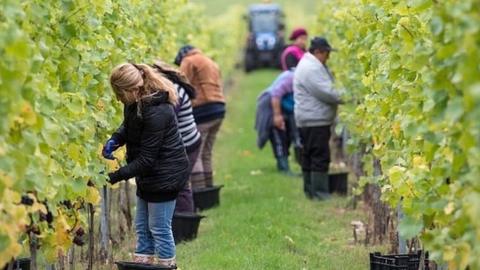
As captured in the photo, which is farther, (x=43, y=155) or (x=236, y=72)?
(x=236, y=72)

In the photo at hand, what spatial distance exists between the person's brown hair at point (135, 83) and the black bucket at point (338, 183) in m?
5.58

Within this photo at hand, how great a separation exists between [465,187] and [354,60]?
20.2ft

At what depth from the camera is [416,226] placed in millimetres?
5727

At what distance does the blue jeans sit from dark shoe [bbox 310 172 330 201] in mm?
4697

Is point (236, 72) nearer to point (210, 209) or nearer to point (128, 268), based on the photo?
point (210, 209)

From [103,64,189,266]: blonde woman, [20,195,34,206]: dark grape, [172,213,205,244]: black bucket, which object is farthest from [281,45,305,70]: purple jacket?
[20,195,34,206]: dark grape

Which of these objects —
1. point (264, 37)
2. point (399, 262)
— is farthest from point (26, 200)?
point (264, 37)

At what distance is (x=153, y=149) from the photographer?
7.48m

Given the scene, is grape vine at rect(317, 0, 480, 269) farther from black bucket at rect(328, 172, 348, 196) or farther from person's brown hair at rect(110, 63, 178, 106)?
black bucket at rect(328, 172, 348, 196)

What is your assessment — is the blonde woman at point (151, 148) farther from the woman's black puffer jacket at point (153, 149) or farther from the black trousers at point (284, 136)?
the black trousers at point (284, 136)

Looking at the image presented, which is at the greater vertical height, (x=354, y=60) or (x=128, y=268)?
(x=354, y=60)

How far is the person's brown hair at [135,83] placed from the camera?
24.0 feet

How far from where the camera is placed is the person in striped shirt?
969 cm

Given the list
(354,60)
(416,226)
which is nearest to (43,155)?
(416,226)
